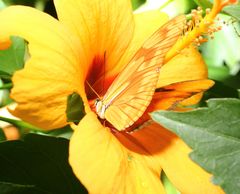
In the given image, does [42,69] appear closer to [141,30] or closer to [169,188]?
[141,30]

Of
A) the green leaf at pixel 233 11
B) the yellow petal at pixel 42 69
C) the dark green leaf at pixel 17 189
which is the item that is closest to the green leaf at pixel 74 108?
the yellow petal at pixel 42 69

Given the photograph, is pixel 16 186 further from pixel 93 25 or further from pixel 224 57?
pixel 224 57

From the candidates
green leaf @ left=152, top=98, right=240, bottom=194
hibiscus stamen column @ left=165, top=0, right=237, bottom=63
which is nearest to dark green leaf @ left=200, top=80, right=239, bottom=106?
hibiscus stamen column @ left=165, top=0, right=237, bottom=63

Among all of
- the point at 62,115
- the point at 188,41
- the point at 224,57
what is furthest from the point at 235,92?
the point at 62,115

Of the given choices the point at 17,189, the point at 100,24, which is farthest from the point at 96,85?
the point at 17,189

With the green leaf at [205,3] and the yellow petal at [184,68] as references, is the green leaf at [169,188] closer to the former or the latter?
the yellow petal at [184,68]
